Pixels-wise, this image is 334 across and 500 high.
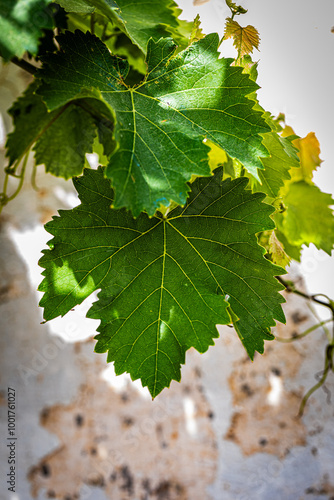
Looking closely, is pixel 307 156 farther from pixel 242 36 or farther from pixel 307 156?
pixel 242 36

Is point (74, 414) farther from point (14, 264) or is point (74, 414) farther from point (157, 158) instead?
point (157, 158)

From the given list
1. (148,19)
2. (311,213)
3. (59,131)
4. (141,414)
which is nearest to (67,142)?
(59,131)

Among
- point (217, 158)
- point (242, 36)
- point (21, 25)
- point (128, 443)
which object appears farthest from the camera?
point (128, 443)

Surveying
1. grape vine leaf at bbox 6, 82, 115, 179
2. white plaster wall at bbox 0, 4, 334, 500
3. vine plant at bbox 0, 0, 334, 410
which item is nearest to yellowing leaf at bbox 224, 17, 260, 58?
vine plant at bbox 0, 0, 334, 410

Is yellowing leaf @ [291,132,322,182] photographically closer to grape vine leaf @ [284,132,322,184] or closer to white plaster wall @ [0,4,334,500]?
grape vine leaf @ [284,132,322,184]

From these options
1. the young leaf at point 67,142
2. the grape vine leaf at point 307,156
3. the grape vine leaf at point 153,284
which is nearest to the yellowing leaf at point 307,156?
the grape vine leaf at point 307,156

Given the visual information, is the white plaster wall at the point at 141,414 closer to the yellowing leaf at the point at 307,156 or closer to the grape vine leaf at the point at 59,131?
the grape vine leaf at the point at 59,131
